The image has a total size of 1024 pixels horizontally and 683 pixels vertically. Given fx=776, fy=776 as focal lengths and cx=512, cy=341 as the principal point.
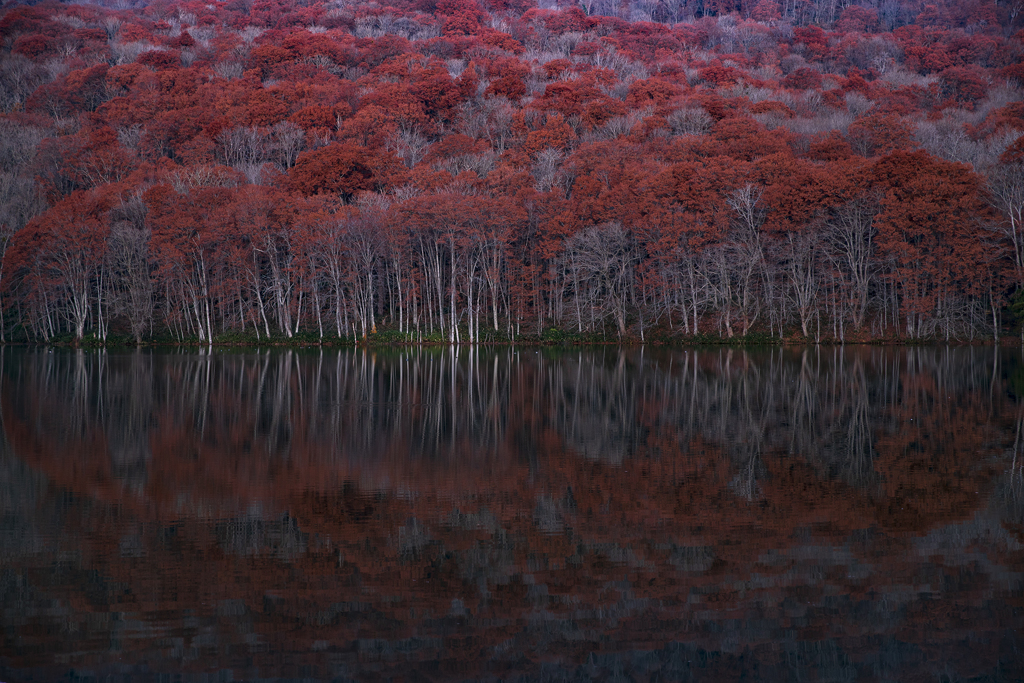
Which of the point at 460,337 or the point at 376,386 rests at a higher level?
the point at 376,386

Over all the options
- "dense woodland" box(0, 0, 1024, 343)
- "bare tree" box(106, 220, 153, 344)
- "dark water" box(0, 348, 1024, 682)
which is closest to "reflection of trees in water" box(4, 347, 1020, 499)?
"dark water" box(0, 348, 1024, 682)

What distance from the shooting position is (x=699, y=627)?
667 centimetres

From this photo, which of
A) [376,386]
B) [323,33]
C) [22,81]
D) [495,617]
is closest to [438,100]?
[323,33]

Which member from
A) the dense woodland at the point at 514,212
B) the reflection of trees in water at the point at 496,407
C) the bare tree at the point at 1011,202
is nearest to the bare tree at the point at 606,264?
the dense woodland at the point at 514,212

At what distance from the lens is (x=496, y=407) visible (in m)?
20.4

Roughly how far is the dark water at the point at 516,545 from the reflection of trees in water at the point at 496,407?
17 centimetres

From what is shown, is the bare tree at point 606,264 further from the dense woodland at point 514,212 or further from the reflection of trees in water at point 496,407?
the reflection of trees in water at point 496,407

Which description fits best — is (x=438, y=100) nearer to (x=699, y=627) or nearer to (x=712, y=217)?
(x=712, y=217)

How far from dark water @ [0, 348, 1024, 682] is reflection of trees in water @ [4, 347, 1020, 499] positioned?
17 centimetres

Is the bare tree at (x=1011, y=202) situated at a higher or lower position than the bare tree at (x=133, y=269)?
higher

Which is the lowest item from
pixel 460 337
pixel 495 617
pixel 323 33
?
pixel 460 337

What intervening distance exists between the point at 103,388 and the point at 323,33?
104 meters

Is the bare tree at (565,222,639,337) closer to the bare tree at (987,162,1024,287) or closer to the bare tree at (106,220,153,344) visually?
the bare tree at (987,162,1024,287)

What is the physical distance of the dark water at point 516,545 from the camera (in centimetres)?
630
